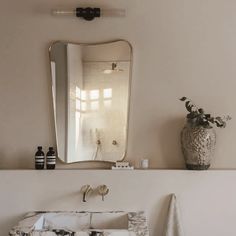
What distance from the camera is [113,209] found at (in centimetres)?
233

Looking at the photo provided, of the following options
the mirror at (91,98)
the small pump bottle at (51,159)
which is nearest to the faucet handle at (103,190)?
the mirror at (91,98)

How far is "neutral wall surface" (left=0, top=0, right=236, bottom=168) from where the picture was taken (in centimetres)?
247

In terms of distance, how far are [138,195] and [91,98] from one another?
0.70 meters

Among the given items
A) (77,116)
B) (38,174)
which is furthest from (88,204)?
(77,116)

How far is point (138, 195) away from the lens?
92.2 inches

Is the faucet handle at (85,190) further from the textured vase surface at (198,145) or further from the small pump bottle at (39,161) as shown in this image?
the textured vase surface at (198,145)

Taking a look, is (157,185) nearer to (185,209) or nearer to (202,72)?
(185,209)

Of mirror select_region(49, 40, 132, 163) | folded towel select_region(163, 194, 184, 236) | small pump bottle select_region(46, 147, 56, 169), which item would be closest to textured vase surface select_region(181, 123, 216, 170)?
folded towel select_region(163, 194, 184, 236)

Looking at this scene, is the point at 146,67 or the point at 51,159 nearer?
the point at 51,159

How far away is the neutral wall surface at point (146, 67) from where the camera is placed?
2.47 meters

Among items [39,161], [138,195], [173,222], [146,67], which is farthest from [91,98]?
[173,222]

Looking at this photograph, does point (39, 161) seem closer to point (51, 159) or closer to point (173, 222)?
point (51, 159)

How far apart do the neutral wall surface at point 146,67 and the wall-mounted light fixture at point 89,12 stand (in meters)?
0.04

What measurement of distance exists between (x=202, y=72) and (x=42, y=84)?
42.1 inches
